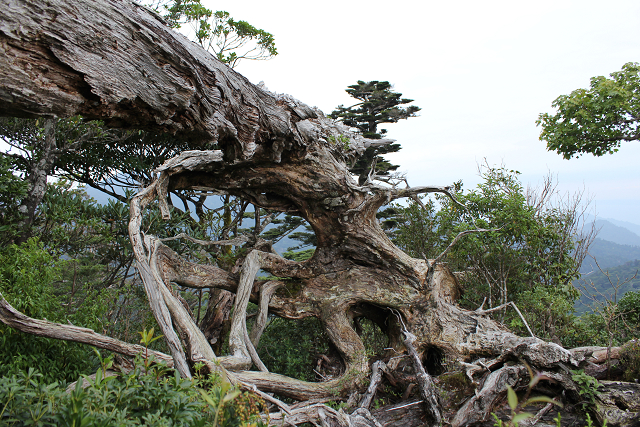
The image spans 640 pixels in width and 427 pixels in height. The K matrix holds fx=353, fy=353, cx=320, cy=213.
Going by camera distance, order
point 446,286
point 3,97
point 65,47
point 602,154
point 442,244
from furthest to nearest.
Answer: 1. point 602,154
2. point 442,244
3. point 446,286
4. point 65,47
5. point 3,97

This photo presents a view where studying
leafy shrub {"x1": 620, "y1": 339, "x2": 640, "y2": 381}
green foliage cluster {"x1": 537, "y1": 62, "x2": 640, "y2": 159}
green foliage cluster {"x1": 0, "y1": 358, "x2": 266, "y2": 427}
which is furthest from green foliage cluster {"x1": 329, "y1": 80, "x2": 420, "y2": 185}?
green foliage cluster {"x1": 0, "y1": 358, "x2": 266, "y2": 427}

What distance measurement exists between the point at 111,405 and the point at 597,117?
10780 millimetres

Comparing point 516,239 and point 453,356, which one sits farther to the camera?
point 516,239

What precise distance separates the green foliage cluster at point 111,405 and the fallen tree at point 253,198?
68 cm

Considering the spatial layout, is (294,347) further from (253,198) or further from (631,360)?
(631,360)

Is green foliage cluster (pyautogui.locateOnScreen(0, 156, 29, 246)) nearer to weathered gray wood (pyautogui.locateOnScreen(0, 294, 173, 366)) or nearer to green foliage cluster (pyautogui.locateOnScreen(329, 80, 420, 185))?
weathered gray wood (pyautogui.locateOnScreen(0, 294, 173, 366))

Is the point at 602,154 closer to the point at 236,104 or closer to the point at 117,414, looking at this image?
the point at 236,104

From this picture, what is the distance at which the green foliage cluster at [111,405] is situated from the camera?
6.09 ft

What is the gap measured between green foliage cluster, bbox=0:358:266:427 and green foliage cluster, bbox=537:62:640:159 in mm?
9758

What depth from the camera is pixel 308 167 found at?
5.56 metres

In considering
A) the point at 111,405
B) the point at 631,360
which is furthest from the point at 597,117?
the point at 111,405

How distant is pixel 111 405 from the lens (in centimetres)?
197

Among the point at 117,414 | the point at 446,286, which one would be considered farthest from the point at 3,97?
the point at 446,286

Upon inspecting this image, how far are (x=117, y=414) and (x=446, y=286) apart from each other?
6.10 m
